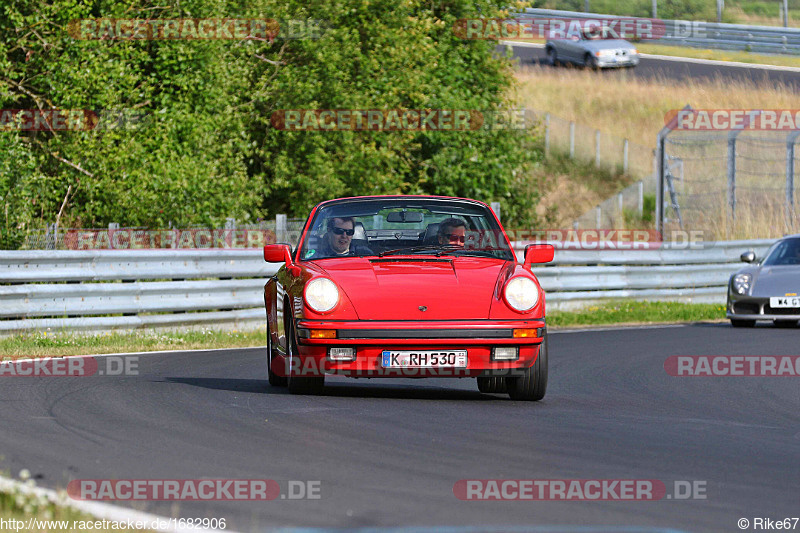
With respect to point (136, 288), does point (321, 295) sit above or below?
above

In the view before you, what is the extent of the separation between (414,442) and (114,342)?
736 centimetres

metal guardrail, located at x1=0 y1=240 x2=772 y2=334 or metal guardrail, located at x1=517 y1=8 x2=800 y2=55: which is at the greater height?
metal guardrail, located at x1=517 y1=8 x2=800 y2=55

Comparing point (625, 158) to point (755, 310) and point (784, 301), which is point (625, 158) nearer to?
point (755, 310)

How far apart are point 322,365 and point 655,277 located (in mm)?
13973

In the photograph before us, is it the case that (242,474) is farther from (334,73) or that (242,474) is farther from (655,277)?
(334,73)

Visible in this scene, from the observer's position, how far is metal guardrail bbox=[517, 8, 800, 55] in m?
51.1

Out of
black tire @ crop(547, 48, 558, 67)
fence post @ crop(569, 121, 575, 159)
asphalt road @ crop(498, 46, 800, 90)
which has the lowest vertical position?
fence post @ crop(569, 121, 575, 159)

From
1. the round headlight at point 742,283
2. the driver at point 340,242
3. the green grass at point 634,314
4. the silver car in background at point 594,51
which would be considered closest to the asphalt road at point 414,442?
the driver at point 340,242

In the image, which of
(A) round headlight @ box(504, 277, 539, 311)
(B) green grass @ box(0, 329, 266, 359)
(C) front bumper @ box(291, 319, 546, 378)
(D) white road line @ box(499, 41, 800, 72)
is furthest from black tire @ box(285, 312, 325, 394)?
(D) white road line @ box(499, 41, 800, 72)

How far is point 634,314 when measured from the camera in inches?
799

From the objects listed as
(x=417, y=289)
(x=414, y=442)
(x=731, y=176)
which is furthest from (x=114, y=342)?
(x=731, y=176)

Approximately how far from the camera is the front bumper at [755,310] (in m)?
17.5

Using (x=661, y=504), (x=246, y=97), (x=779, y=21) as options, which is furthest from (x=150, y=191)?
(x=779, y=21)

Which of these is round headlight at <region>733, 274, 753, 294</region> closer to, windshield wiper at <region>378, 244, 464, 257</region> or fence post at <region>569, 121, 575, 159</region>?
windshield wiper at <region>378, 244, 464, 257</region>
